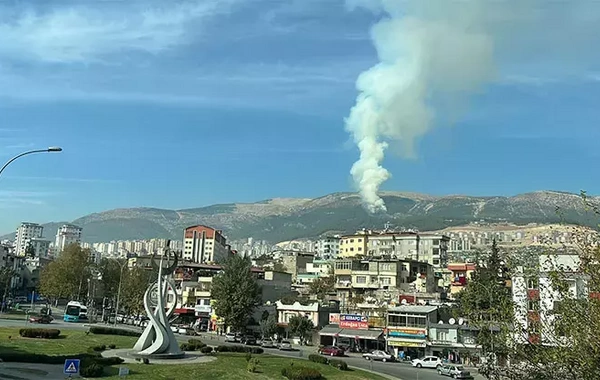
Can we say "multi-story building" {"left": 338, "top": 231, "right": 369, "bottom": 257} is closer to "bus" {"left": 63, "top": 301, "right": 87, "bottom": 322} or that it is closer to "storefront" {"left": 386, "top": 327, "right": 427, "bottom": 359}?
"bus" {"left": 63, "top": 301, "right": 87, "bottom": 322}

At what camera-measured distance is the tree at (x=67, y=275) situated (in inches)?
3824

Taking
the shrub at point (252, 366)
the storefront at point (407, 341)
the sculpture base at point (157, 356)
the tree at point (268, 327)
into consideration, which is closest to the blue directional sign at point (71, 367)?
the shrub at point (252, 366)

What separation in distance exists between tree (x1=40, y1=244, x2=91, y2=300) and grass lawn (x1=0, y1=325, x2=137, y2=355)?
149ft

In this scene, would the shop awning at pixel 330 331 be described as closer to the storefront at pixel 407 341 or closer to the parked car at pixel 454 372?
the storefront at pixel 407 341

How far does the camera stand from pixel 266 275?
91438mm

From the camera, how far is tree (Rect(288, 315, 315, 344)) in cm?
6950

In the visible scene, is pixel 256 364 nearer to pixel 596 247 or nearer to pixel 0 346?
pixel 0 346

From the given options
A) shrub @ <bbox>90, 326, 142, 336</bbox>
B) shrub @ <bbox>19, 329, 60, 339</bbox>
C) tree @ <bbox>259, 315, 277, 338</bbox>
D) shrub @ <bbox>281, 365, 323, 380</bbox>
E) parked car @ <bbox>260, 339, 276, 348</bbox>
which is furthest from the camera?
tree @ <bbox>259, 315, 277, 338</bbox>

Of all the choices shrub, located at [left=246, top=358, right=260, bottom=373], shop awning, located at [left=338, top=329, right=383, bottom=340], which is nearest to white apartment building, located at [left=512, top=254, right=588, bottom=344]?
shrub, located at [left=246, top=358, right=260, bottom=373]

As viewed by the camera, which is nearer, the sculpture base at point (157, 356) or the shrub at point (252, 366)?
the shrub at point (252, 366)

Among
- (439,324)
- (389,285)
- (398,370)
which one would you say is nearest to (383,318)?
(439,324)

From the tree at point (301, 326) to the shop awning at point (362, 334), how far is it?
498 centimetres

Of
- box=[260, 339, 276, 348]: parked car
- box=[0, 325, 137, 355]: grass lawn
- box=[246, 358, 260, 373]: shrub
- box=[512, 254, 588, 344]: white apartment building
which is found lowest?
box=[260, 339, 276, 348]: parked car

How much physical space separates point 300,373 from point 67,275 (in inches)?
2927
